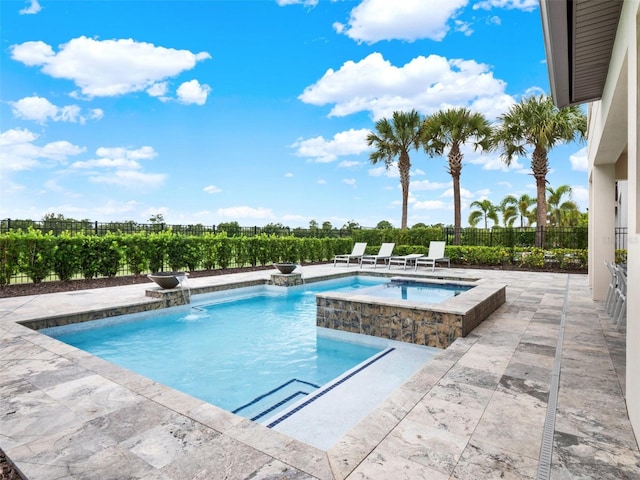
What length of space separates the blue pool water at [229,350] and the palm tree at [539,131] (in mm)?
12432

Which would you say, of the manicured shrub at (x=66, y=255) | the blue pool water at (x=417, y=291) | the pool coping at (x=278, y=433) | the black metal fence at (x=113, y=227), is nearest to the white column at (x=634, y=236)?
the pool coping at (x=278, y=433)

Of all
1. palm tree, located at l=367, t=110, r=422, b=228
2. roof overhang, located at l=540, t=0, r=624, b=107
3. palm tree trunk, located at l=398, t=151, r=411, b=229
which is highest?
palm tree, located at l=367, t=110, r=422, b=228

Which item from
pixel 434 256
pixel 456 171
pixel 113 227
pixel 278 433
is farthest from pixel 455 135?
pixel 278 433

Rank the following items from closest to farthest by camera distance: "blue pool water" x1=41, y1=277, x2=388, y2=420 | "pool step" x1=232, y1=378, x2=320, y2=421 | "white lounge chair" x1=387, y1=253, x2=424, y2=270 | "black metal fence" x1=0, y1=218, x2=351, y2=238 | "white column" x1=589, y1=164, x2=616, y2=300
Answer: "pool step" x1=232, y1=378, x2=320, y2=421 < "blue pool water" x1=41, y1=277, x2=388, y2=420 < "white column" x1=589, y1=164, x2=616, y2=300 < "black metal fence" x1=0, y1=218, x2=351, y2=238 < "white lounge chair" x1=387, y1=253, x2=424, y2=270

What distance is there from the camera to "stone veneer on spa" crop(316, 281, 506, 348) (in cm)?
458

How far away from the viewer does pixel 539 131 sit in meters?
14.3

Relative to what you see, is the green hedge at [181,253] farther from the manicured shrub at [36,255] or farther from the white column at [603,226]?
the white column at [603,226]

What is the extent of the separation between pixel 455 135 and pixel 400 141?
2979 mm

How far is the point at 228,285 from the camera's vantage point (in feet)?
30.0

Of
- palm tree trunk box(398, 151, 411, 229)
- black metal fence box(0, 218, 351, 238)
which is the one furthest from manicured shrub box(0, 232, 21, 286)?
palm tree trunk box(398, 151, 411, 229)

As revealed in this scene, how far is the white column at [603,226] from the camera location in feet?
22.9

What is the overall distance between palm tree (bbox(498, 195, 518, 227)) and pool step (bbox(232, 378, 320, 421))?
1321 inches

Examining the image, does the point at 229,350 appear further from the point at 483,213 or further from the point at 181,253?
the point at 483,213

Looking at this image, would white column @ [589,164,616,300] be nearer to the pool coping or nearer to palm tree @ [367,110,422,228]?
the pool coping
